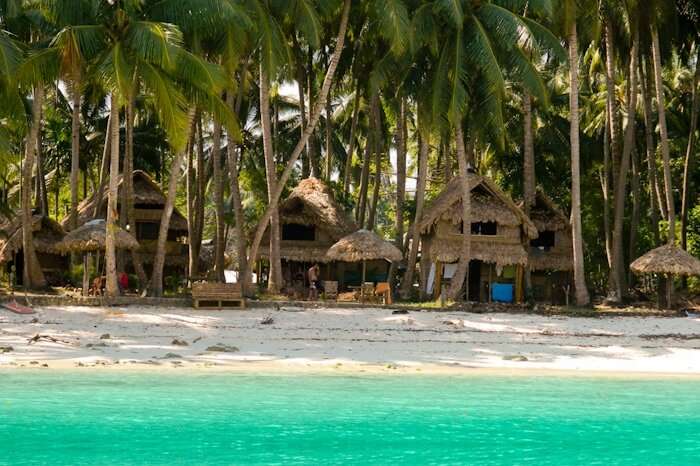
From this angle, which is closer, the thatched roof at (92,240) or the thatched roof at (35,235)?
the thatched roof at (92,240)

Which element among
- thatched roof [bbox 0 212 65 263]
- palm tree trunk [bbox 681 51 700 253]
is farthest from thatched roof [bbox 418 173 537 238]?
thatched roof [bbox 0 212 65 263]

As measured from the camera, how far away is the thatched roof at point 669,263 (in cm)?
2703

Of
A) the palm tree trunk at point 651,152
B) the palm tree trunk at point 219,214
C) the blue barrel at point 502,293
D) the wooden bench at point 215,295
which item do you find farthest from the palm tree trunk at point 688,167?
the wooden bench at point 215,295

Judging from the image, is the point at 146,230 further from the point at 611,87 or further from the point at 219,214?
the point at 611,87

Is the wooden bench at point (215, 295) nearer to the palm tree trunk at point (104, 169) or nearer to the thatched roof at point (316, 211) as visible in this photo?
the thatched roof at point (316, 211)

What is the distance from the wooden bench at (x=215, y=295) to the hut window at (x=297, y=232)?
8.13 metres

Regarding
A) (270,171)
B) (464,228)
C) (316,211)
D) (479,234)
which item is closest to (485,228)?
(479,234)

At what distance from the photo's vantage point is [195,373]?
1756 centimetres

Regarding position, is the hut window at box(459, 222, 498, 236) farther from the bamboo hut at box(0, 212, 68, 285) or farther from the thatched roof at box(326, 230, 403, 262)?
the bamboo hut at box(0, 212, 68, 285)

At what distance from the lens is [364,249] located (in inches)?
1102

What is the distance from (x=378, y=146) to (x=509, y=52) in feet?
30.4

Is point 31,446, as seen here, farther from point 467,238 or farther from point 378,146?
point 378,146

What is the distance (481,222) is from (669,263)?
5637mm

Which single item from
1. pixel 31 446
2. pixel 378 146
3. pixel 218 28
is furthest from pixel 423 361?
pixel 378 146
